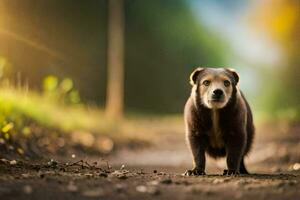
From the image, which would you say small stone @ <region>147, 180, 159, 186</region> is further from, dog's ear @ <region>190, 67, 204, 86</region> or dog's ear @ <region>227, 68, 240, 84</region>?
dog's ear @ <region>227, 68, 240, 84</region>

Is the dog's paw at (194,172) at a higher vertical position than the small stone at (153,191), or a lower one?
higher

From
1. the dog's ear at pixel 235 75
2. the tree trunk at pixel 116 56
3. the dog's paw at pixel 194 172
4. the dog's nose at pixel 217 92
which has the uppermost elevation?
the tree trunk at pixel 116 56

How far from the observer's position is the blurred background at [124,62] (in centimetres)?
1422

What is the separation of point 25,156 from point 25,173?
11.5 ft

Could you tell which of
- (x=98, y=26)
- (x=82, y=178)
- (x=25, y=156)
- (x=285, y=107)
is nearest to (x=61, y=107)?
(x=25, y=156)

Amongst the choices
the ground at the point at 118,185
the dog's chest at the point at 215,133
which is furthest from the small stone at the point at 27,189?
the dog's chest at the point at 215,133

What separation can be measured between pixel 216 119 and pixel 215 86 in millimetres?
420

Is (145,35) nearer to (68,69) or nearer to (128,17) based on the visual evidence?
(128,17)

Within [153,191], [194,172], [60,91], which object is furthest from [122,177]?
[60,91]

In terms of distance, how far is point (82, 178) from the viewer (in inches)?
278

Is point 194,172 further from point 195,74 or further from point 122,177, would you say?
point 122,177

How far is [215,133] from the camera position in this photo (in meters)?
8.48

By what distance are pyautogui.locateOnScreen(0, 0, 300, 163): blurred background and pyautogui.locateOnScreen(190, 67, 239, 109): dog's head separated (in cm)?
338

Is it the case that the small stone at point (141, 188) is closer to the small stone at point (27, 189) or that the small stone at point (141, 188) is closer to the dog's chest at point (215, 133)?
the small stone at point (27, 189)
